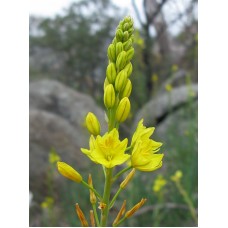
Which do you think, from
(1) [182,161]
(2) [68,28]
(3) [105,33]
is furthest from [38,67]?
(1) [182,161]

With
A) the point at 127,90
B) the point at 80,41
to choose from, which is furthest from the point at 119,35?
the point at 80,41

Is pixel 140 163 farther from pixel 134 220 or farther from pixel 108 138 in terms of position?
pixel 134 220

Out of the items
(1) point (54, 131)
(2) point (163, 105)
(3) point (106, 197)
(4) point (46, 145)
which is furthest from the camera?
(2) point (163, 105)

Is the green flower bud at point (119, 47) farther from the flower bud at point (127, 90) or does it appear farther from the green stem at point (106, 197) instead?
the green stem at point (106, 197)

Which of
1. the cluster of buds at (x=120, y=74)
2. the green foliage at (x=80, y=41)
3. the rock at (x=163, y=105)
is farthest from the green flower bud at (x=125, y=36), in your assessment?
the green foliage at (x=80, y=41)

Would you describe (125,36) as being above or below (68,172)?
above

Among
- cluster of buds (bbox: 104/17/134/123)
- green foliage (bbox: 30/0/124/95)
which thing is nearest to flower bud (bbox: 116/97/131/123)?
cluster of buds (bbox: 104/17/134/123)

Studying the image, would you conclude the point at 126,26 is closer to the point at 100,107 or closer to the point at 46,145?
the point at 46,145
